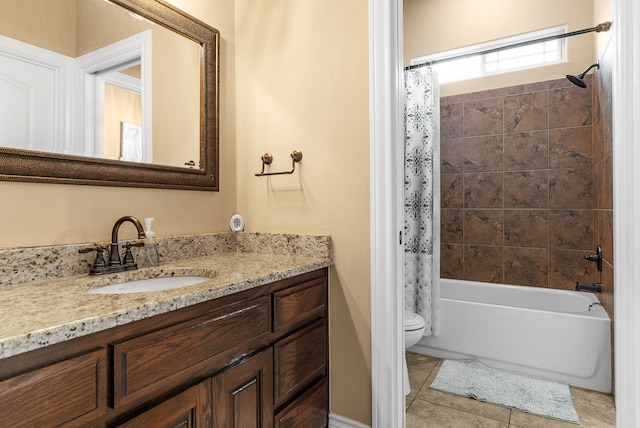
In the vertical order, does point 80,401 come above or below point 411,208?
below

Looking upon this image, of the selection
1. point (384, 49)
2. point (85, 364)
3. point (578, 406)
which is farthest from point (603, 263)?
point (85, 364)

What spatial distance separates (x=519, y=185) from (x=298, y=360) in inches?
100

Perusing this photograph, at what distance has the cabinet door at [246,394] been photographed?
1021mm

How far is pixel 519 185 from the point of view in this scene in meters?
2.97

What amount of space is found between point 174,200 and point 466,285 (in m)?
2.57

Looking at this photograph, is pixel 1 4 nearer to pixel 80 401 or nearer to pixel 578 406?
pixel 80 401

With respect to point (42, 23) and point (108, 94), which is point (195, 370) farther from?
point (42, 23)

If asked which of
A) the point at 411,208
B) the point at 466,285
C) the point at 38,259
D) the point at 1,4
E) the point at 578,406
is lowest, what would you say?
the point at 578,406

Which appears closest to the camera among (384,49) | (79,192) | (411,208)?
(79,192)

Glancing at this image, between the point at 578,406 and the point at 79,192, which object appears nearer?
the point at 79,192

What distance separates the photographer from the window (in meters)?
2.89

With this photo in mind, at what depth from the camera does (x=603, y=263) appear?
221cm

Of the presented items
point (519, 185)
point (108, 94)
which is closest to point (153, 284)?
point (108, 94)

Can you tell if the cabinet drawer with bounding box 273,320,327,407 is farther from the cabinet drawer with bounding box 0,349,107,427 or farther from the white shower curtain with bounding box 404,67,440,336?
the white shower curtain with bounding box 404,67,440,336
